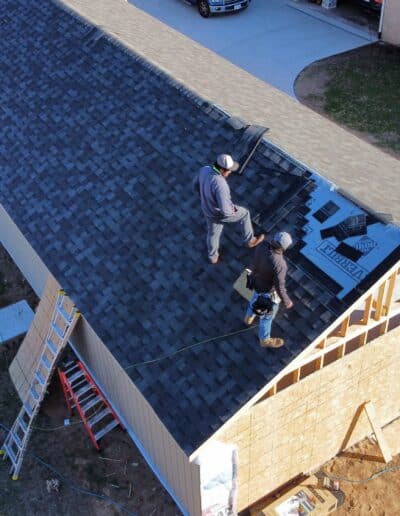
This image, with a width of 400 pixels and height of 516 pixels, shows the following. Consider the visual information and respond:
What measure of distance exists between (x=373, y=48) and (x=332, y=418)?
18919 mm

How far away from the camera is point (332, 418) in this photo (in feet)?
35.1

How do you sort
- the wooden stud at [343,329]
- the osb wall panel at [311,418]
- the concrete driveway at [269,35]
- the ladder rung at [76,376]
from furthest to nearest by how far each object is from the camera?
the concrete driveway at [269,35] < the ladder rung at [76,376] < the osb wall panel at [311,418] < the wooden stud at [343,329]

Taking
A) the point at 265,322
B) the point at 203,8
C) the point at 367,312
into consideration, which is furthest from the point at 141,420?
the point at 203,8

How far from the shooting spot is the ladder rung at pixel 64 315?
1102cm

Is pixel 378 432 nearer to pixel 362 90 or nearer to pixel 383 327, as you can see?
pixel 383 327

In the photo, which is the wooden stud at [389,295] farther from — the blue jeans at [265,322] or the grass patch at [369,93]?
the grass patch at [369,93]

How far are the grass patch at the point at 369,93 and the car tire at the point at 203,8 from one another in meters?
6.94

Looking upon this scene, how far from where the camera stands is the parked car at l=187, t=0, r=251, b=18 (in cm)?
2741

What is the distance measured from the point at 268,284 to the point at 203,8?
22643mm

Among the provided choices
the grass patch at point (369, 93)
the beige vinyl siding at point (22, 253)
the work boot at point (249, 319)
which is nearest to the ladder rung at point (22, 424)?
the beige vinyl siding at point (22, 253)

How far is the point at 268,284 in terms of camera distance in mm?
8266

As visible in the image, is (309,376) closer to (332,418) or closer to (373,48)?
(332,418)

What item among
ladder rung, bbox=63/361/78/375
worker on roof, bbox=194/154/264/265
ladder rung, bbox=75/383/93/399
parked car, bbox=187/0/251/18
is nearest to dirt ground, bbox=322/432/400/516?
ladder rung, bbox=75/383/93/399

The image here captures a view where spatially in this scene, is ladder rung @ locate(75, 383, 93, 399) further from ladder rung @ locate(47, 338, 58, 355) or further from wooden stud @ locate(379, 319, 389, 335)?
wooden stud @ locate(379, 319, 389, 335)
